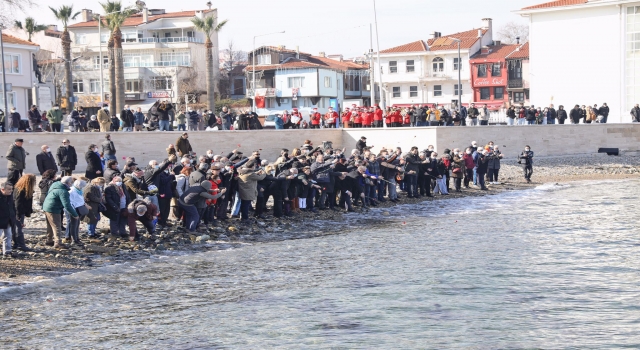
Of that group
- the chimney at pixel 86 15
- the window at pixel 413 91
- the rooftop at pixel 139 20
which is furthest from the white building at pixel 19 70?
the window at pixel 413 91

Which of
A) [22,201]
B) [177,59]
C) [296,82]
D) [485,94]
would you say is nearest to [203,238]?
[22,201]

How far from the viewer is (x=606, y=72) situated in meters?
49.4

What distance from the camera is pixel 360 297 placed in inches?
578

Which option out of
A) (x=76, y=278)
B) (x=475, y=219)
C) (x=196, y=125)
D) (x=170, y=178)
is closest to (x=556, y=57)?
(x=196, y=125)

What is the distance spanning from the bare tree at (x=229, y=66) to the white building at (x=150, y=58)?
14.1ft

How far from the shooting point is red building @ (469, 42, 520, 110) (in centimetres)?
7356

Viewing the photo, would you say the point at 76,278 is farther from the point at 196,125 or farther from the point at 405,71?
the point at 405,71

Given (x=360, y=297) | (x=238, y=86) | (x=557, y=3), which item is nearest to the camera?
(x=360, y=297)

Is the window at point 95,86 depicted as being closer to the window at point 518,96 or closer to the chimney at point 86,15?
the chimney at point 86,15

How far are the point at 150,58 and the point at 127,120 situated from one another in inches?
1738

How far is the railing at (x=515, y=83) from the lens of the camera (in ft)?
238

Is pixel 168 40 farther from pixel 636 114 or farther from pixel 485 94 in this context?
pixel 636 114

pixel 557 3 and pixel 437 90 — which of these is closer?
pixel 557 3

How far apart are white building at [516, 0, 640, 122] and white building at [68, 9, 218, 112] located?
32.0m
